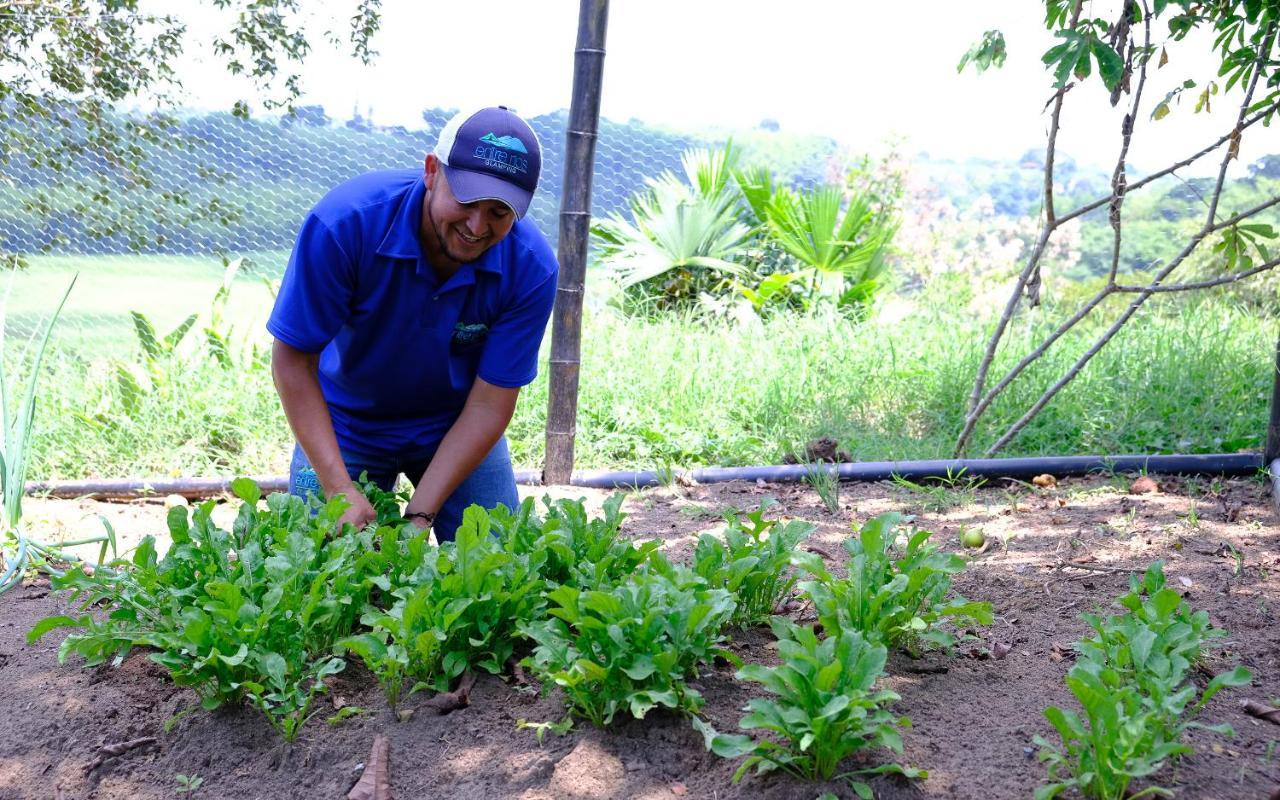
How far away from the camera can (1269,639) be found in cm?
250

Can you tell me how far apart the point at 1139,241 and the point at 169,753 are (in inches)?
440

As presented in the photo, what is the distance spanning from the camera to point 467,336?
9.98 ft

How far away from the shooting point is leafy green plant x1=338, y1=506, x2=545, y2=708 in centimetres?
212

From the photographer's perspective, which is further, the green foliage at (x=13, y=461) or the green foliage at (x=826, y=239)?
the green foliage at (x=826, y=239)

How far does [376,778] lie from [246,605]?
1.41 feet

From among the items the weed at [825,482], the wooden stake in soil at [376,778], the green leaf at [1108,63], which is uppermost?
the green leaf at [1108,63]

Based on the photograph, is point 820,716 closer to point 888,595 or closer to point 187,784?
point 888,595

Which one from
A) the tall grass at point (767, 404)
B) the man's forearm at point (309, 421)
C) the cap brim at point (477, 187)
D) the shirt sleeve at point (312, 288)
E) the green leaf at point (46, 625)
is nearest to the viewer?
the green leaf at point (46, 625)

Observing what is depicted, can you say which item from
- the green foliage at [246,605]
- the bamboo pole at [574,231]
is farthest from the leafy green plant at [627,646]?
the bamboo pole at [574,231]

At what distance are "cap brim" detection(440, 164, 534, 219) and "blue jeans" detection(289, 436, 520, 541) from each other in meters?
1.03

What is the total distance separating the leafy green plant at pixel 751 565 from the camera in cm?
242

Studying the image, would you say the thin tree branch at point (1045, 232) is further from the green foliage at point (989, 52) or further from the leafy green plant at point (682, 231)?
the leafy green plant at point (682, 231)

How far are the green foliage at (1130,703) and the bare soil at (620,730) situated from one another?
0.09 meters

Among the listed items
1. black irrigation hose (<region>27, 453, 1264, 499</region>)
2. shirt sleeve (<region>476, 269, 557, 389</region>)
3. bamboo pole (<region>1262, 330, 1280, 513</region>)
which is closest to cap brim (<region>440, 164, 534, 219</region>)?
shirt sleeve (<region>476, 269, 557, 389</region>)
